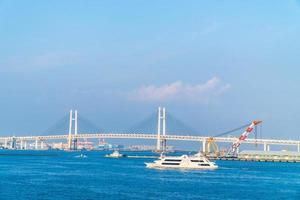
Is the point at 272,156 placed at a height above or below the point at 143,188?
above

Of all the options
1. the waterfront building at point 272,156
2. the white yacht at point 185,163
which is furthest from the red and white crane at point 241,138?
the white yacht at point 185,163

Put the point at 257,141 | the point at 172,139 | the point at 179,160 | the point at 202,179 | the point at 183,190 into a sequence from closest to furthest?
1. the point at 183,190
2. the point at 202,179
3. the point at 179,160
4. the point at 257,141
5. the point at 172,139

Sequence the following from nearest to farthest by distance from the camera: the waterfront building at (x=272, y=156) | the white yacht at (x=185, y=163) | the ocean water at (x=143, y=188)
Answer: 1. the ocean water at (x=143, y=188)
2. the white yacht at (x=185, y=163)
3. the waterfront building at (x=272, y=156)

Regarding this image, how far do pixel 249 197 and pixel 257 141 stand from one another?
49159mm

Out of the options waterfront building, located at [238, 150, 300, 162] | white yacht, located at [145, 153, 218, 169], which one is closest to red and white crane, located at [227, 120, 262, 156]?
waterfront building, located at [238, 150, 300, 162]

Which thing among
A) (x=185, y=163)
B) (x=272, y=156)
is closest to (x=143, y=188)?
(x=185, y=163)

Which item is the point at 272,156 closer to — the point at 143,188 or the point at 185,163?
the point at 185,163

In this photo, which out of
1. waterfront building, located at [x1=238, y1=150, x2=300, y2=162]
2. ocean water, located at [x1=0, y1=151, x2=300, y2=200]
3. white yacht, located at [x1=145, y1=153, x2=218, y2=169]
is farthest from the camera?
waterfront building, located at [x1=238, y1=150, x2=300, y2=162]

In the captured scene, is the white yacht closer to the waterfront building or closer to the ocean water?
the ocean water

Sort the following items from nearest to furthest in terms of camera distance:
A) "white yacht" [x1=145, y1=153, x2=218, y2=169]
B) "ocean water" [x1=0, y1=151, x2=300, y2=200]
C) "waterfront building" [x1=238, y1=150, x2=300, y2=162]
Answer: "ocean water" [x1=0, y1=151, x2=300, y2=200] < "white yacht" [x1=145, y1=153, x2=218, y2=169] < "waterfront building" [x1=238, y1=150, x2=300, y2=162]

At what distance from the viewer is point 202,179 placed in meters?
30.8

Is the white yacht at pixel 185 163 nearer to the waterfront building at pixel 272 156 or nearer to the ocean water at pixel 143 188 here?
the ocean water at pixel 143 188

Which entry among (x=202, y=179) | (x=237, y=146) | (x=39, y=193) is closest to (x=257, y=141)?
(x=237, y=146)

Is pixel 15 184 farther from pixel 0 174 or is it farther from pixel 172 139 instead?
pixel 172 139
